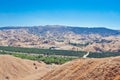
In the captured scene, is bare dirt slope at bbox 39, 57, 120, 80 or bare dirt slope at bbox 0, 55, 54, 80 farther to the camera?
bare dirt slope at bbox 0, 55, 54, 80

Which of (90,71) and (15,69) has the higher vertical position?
(90,71)

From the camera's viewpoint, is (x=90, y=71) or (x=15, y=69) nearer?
(x=90, y=71)

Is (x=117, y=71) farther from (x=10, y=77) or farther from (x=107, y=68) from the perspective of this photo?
(x=10, y=77)

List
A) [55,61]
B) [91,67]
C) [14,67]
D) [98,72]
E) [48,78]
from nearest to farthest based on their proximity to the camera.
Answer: [98,72] < [91,67] < [48,78] < [14,67] < [55,61]

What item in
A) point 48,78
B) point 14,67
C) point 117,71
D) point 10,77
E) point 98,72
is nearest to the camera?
point 117,71

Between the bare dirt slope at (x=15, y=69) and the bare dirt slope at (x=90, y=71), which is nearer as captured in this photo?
the bare dirt slope at (x=90, y=71)

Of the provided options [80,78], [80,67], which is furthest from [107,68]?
[80,67]

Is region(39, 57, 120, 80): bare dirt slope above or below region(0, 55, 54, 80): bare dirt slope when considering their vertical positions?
above

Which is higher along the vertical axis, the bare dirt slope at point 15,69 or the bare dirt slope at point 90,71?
the bare dirt slope at point 90,71
